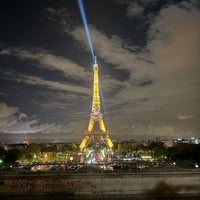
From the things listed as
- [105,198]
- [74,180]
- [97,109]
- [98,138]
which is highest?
[97,109]

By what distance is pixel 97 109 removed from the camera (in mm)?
91500

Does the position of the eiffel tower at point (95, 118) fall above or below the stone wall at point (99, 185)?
above

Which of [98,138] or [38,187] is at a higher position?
[98,138]

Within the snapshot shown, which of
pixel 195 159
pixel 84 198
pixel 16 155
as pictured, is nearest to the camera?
pixel 84 198

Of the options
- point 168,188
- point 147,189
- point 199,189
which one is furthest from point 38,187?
point 199,189

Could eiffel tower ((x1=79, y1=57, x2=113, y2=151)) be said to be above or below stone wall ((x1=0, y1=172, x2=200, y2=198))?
above

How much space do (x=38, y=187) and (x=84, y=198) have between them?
507 cm

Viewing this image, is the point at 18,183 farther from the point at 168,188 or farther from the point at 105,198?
the point at 168,188

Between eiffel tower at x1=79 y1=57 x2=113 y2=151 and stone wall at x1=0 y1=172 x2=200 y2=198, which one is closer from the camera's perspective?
stone wall at x1=0 y1=172 x2=200 y2=198

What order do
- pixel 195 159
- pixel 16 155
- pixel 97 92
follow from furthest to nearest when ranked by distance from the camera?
Answer: pixel 97 92
pixel 16 155
pixel 195 159

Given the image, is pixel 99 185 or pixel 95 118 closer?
pixel 99 185

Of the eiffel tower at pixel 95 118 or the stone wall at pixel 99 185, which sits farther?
the eiffel tower at pixel 95 118

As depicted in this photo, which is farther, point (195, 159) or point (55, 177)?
point (195, 159)

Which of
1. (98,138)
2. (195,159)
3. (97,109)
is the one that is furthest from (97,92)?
(195,159)
